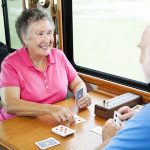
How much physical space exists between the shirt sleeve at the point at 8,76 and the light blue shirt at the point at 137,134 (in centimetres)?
124

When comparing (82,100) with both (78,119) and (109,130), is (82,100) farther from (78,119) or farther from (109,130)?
(109,130)

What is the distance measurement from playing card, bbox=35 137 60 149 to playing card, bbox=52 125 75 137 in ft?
0.22

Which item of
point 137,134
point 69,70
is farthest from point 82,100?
point 137,134

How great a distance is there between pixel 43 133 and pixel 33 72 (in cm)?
59

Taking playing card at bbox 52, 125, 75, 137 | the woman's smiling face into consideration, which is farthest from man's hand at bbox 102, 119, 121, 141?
the woman's smiling face

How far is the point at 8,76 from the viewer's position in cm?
212

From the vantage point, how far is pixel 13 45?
388cm

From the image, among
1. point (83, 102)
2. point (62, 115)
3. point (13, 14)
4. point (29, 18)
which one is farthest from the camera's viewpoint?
point (13, 14)

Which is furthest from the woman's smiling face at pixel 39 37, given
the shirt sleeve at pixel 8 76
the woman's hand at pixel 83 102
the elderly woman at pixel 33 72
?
the woman's hand at pixel 83 102

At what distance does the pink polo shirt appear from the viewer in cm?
214

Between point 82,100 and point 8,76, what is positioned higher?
point 8,76

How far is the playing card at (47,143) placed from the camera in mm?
1584

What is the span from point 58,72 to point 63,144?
783 millimetres

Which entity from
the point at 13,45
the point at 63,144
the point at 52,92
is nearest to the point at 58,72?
the point at 52,92
